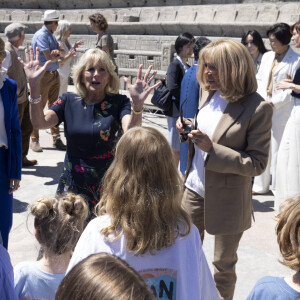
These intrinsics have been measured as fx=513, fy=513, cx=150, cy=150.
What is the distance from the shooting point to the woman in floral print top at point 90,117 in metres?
3.36

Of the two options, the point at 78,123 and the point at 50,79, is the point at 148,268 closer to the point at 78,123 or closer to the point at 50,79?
the point at 78,123

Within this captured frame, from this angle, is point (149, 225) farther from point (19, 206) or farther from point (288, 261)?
point (19, 206)

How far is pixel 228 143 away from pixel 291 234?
132cm

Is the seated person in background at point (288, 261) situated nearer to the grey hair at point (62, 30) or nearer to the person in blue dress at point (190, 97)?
the person in blue dress at point (190, 97)

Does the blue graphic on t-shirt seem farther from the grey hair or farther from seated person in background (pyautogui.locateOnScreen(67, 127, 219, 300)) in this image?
the grey hair

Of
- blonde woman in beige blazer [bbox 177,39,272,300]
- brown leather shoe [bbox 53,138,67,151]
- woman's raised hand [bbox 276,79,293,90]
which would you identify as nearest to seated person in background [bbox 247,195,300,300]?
blonde woman in beige blazer [bbox 177,39,272,300]

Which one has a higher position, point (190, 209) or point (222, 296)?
point (190, 209)

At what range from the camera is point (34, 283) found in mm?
2266

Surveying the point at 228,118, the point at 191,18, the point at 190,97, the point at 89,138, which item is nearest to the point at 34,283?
the point at 89,138

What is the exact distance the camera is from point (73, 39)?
16172 mm

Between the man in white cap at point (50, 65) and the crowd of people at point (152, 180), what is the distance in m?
2.65

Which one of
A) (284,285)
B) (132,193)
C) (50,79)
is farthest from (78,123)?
(50,79)

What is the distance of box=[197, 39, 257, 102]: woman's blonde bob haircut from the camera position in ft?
10.0

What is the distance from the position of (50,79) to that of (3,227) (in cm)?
426
